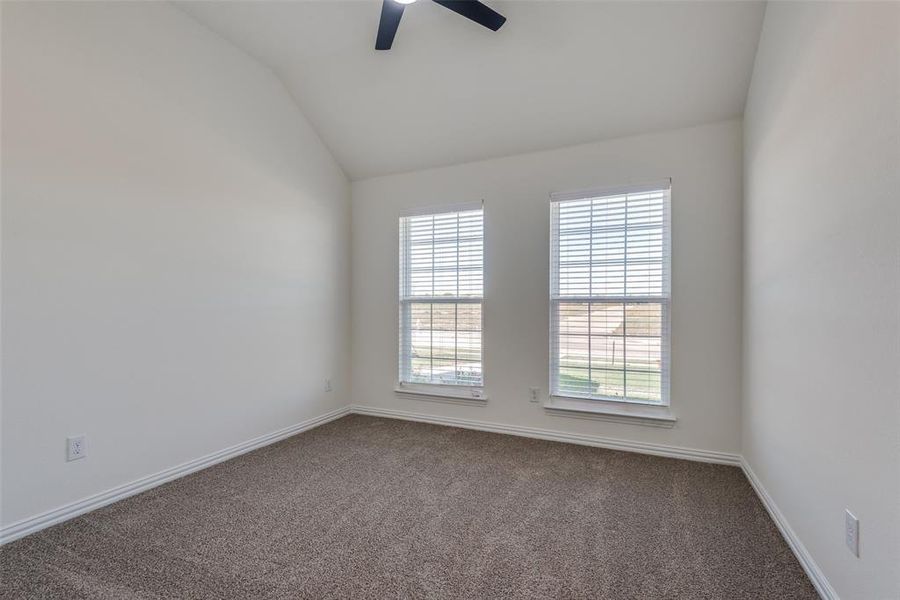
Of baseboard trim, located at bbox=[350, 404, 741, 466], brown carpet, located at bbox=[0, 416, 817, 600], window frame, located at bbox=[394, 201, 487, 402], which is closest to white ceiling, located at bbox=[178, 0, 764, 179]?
window frame, located at bbox=[394, 201, 487, 402]

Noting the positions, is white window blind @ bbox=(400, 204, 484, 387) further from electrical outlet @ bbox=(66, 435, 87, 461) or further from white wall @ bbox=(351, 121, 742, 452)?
electrical outlet @ bbox=(66, 435, 87, 461)

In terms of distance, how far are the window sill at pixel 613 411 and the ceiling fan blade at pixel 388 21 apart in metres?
2.81

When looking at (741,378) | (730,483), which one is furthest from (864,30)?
(730,483)

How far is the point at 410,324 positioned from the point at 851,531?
10.6ft

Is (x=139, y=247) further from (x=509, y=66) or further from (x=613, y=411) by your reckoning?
(x=613, y=411)

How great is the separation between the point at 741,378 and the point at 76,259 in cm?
412

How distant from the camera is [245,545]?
1928 millimetres

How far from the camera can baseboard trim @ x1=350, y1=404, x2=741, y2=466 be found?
2965 mm

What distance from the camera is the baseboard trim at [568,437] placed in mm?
2965

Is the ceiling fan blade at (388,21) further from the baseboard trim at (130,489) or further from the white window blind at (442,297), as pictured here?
the baseboard trim at (130,489)

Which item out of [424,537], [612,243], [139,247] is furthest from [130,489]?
[612,243]

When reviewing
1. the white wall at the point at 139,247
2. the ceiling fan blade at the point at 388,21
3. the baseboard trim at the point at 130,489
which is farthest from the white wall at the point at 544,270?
the ceiling fan blade at the point at 388,21

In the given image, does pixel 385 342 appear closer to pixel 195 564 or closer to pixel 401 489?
pixel 401 489

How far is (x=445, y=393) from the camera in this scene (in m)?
3.86
